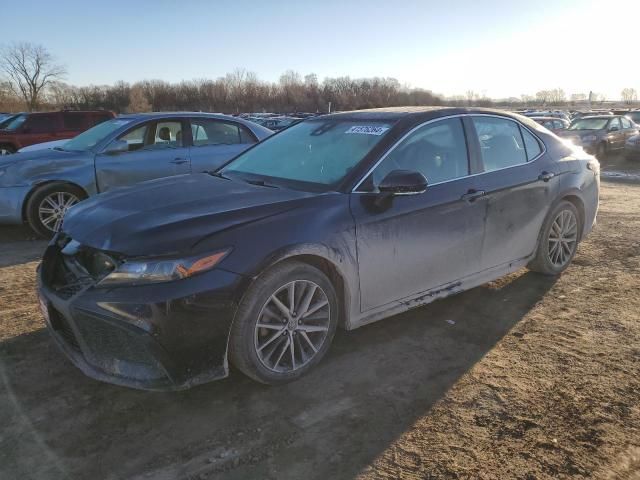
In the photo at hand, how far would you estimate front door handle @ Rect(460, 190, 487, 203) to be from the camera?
380 cm

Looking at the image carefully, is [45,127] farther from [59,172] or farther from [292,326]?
[292,326]

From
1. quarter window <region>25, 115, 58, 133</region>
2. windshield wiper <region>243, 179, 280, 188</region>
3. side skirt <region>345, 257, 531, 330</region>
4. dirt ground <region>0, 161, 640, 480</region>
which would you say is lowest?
dirt ground <region>0, 161, 640, 480</region>

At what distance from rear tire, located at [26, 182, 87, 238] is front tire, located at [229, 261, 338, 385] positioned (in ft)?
15.3

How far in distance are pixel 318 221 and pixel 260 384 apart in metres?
1.06

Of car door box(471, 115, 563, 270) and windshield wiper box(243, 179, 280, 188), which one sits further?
car door box(471, 115, 563, 270)

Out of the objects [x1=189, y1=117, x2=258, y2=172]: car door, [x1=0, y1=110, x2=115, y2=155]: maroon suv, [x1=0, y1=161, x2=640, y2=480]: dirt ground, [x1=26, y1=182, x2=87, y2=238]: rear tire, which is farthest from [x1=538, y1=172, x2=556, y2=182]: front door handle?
[x1=0, y1=110, x2=115, y2=155]: maroon suv

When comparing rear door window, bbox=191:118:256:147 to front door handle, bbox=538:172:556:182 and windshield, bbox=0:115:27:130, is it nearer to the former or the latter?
front door handle, bbox=538:172:556:182

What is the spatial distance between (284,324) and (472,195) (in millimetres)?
1803

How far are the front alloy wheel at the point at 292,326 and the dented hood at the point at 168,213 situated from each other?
0.50m

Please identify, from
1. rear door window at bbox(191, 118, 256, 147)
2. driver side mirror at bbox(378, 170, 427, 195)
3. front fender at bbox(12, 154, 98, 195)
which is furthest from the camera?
rear door window at bbox(191, 118, 256, 147)

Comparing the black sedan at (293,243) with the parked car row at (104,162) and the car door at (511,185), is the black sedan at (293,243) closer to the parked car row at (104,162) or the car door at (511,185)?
the car door at (511,185)

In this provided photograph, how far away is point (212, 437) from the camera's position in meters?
2.61

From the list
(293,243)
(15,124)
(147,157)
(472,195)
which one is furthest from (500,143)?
(15,124)

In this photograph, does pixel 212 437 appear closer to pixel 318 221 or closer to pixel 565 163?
pixel 318 221
